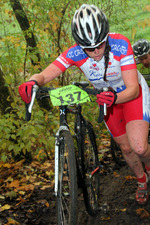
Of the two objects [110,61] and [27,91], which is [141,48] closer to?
[110,61]

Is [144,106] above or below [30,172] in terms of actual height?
above

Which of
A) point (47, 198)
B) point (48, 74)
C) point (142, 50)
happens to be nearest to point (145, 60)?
point (142, 50)

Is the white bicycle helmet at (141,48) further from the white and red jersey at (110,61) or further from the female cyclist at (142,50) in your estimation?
the white and red jersey at (110,61)

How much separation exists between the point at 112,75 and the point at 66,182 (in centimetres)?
137

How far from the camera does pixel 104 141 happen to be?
5773 mm

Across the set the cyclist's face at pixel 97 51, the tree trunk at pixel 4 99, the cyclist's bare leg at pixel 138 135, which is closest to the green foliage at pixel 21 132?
the tree trunk at pixel 4 99

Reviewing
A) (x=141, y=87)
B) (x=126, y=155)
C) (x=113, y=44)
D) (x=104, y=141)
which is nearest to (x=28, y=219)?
(x=126, y=155)

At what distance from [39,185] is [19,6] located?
3.84m

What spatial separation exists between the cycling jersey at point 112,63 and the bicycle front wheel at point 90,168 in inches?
21.8

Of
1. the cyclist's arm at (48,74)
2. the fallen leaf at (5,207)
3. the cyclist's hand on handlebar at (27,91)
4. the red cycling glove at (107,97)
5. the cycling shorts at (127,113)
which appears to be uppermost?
the cyclist's arm at (48,74)

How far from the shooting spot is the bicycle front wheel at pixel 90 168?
294 cm

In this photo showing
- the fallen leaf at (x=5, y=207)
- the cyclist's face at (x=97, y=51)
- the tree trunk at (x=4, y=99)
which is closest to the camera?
the cyclist's face at (x=97, y=51)

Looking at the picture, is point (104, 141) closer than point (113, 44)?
No

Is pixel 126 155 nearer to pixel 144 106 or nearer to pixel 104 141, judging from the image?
pixel 144 106
